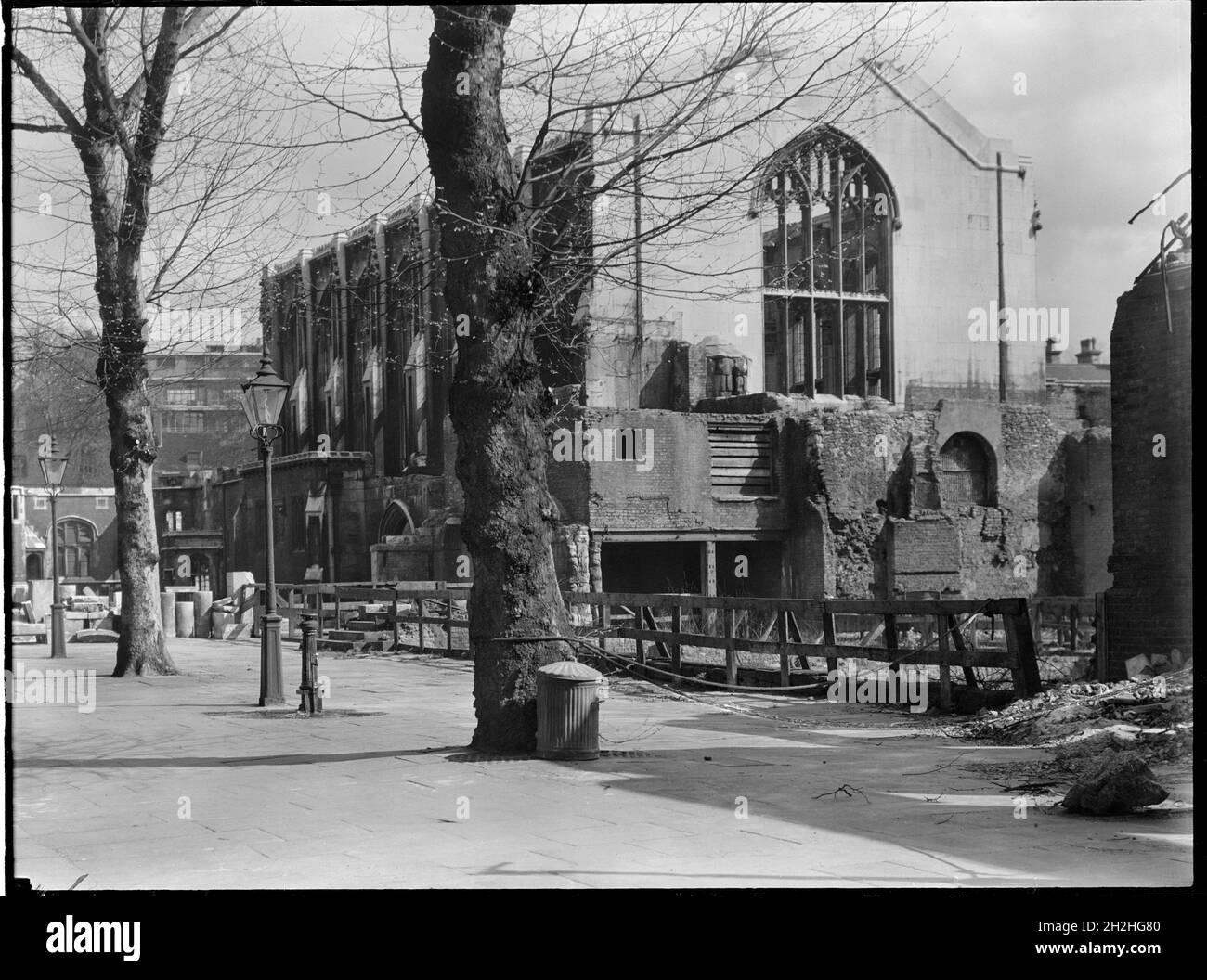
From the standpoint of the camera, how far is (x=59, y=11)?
16.6 metres

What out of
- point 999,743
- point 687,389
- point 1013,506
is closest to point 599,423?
point 687,389

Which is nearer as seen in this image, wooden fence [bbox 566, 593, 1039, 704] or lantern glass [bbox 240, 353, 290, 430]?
wooden fence [bbox 566, 593, 1039, 704]

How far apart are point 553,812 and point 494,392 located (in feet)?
11.5

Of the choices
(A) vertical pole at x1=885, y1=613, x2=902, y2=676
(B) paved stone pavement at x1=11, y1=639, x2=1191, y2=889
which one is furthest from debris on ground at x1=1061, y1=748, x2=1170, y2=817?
(A) vertical pole at x1=885, y1=613, x2=902, y2=676

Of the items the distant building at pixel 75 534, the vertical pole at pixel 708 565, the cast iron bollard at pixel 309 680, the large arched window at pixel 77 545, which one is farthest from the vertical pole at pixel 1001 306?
the large arched window at pixel 77 545

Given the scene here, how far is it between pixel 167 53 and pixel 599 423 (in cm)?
1429

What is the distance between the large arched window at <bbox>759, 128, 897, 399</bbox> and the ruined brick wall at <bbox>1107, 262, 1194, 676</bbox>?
20.5m

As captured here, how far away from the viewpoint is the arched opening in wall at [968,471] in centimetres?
3512

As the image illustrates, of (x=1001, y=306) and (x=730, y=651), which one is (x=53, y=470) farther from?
(x=1001, y=306)

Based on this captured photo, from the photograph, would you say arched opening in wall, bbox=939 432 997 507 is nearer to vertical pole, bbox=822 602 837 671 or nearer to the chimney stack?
vertical pole, bbox=822 602 837 671

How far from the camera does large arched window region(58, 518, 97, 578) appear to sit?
2633 inches

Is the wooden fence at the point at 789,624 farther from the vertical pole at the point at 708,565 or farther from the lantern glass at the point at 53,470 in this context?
the lantern glass at the point at 53,470

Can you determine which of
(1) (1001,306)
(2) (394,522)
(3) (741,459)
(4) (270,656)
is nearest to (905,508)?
(3) (741,459)

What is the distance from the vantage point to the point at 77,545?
67.2 meters
